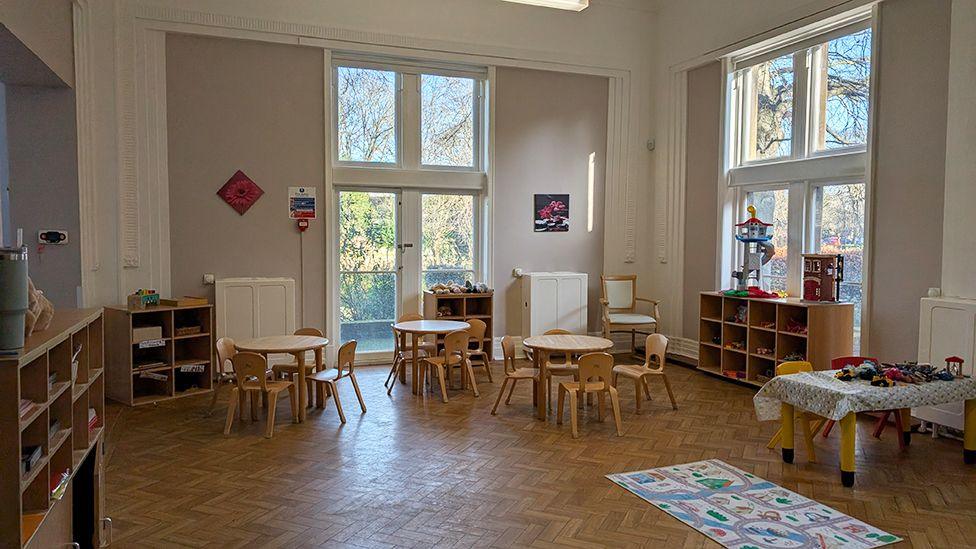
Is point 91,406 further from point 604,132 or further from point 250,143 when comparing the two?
point 604,132

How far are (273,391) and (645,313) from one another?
5.87 m

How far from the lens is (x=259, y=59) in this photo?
26.3ft

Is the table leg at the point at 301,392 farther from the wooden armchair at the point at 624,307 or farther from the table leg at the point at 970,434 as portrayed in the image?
the table leg at the point at 970,434

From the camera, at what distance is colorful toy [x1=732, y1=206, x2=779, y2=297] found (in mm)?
7819

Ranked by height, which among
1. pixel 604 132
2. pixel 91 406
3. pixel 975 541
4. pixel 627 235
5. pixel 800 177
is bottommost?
pixel 975 541

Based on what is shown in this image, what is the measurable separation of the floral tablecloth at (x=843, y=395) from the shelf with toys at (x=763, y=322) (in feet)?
5.89

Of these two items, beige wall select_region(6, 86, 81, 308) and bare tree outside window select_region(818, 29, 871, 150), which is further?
bare tree outside window select_region(818, 29, 871, 150)

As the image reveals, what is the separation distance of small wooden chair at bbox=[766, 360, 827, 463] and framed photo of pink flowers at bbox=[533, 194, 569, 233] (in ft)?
14.6

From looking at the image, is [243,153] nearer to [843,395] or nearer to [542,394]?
[542,394]

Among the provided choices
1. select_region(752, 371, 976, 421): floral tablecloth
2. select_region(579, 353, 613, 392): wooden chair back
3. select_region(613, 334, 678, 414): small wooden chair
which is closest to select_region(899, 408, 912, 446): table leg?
select_region(752, 371, 976, 421): floral tablecloth

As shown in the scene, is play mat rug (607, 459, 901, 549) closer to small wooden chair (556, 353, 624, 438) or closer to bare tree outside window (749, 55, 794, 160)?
small wooden chair (556, 353, 624, 438)


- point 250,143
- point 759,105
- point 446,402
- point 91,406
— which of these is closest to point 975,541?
point 446,402

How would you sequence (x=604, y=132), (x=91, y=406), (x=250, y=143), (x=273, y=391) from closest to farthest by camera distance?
(x=91, y=406), (x=273, y=391), (x=250, y=143), (x=604, y=132)

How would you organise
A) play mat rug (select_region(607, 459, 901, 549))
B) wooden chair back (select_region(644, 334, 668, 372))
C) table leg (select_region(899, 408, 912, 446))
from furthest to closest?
wooden chair back (select_region(644, 334, 668, 372)) → table leg (select_region(899, 408, 912, 446)) → play mat rug (select_region(607, 459, 901, 549))
